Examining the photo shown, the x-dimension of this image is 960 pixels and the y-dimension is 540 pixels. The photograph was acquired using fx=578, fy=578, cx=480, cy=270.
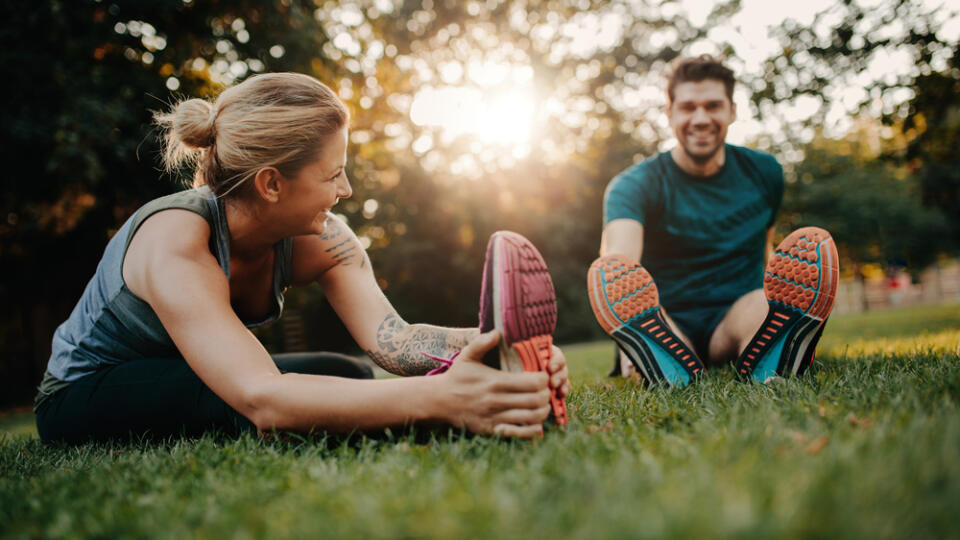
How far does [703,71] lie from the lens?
11.8ft

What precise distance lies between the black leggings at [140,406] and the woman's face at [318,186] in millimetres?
718

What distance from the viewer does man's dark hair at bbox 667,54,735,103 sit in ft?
11.8

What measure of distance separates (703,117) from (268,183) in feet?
8.66

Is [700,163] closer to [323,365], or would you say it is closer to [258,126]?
[323,365]

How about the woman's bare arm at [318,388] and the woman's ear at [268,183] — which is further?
the woman's ear at [268,183]

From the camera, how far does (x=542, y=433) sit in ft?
5.39

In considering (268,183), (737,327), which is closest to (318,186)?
(268,183)

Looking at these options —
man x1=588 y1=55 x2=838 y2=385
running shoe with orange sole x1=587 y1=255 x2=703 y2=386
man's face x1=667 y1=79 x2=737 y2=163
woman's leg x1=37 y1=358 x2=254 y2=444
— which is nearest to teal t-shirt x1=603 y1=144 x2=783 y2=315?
man x1=588 y1=55 x2=838 y2=385

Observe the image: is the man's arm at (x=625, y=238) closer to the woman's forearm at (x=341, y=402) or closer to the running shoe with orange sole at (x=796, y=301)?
the running shoe with orange sole at (x=796, y=301)

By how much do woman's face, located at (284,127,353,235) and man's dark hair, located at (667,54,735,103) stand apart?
7.87 ft

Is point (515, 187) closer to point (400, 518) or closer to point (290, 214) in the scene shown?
point (290, 214)

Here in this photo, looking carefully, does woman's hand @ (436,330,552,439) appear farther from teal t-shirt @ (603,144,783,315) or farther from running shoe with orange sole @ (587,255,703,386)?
teal t-shirt @ (603,144,783,315)

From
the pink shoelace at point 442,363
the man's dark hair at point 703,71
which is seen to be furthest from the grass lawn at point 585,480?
the man's dark hair at point 703,71

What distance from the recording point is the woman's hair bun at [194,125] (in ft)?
7.01
